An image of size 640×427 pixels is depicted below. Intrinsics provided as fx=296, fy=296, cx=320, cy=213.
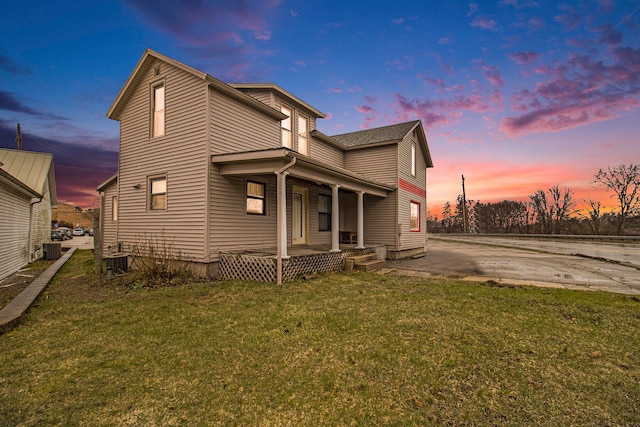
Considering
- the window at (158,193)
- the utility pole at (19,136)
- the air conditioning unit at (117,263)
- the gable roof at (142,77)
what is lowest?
the air conditioning unit at (117,263)

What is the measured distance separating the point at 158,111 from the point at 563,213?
42.0 m

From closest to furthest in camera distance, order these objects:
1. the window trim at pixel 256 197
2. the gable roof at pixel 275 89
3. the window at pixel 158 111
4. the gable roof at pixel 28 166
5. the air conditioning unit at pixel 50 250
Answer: the window trim at pixel 256 197, the window at pixel 158 111, the gable roof at pixel 275 89, the air conditioning unit at pixel 50 250, the gable roof at pixel 28 166

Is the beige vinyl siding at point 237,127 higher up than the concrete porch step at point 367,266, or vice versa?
the beige vinyl siding at point 237,127

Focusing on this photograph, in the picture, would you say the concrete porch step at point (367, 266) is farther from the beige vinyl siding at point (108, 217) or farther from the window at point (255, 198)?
the beige vinyl siding at point (108, 217)

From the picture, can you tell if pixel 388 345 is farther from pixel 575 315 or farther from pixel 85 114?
pixel 85 114

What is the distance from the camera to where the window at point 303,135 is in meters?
13.3

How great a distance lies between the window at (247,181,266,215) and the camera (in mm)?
10359

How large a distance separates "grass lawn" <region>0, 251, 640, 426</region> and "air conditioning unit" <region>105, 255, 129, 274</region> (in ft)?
10.1

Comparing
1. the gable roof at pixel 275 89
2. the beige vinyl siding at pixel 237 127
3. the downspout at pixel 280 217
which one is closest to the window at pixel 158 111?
the gable roof at pixel 275 89

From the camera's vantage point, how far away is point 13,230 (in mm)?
10805

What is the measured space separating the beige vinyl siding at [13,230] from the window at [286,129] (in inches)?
361

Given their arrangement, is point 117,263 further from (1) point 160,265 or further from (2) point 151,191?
(2) point 151,191

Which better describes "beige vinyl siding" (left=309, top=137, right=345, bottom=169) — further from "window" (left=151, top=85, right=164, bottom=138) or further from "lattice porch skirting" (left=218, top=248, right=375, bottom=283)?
"window" (left=151, top=85, right=164, bottom=138)

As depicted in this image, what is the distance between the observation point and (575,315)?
539 centimetres
